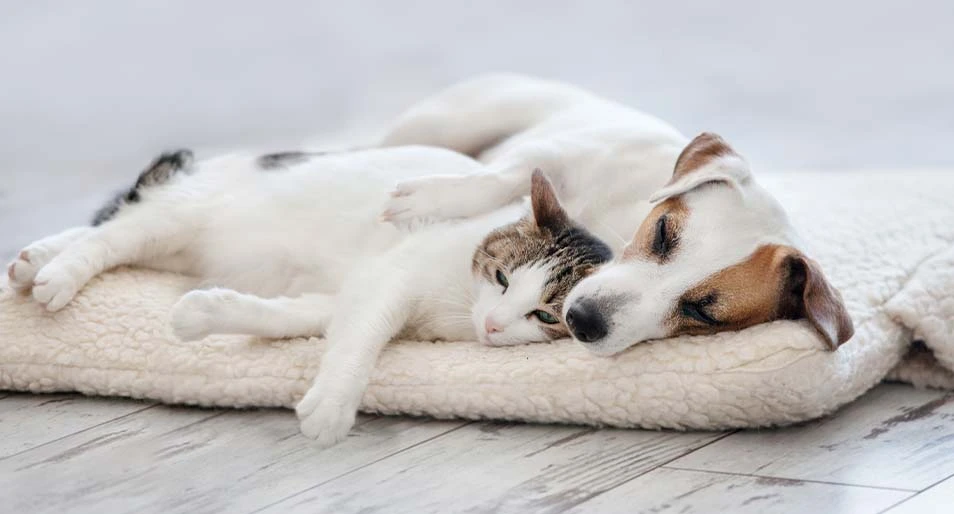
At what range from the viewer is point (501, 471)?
6.34 ft

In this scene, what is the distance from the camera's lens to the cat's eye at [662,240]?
203 centimetres

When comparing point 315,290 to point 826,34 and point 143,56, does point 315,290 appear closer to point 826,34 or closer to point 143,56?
point 143,56

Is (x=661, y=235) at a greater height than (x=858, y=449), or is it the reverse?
(x=661, y=235)

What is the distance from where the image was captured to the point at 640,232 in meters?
2.10

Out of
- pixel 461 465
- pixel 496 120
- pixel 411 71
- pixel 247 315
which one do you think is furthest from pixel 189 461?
pixel 411 71

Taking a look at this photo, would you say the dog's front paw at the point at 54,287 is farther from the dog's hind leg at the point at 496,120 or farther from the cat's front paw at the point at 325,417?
the dog's hind leg at the point at 496,120

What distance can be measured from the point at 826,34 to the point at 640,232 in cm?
233

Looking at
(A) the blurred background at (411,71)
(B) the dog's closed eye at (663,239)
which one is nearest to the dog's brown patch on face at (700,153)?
(B) the dog's closed eye at (663,239)

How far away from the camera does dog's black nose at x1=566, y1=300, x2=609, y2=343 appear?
1.99 meters

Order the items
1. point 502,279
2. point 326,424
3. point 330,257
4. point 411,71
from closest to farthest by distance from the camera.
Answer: point 326,424
point 502,279
point 330,257
point 411,71

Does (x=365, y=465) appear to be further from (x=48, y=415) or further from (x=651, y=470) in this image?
(x=48, y=415)

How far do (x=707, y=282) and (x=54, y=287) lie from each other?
4.09 ft

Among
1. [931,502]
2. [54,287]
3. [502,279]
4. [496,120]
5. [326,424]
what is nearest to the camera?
[931,502]

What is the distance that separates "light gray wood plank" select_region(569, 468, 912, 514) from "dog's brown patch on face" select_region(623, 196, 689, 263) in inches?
14.5
